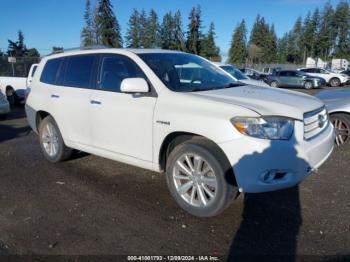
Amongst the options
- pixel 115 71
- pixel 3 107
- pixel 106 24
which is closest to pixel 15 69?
pixel 3 107

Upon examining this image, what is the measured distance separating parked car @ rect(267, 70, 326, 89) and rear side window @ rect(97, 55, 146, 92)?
26.4m

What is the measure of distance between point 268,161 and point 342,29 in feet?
315

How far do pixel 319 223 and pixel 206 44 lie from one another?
3182 inches

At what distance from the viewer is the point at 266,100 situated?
391 centimetres

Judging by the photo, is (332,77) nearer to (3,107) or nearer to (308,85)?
(308,85)

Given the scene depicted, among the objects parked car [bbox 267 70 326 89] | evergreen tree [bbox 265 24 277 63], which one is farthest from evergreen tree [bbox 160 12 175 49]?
parked car [bbox 267 70 326 89]

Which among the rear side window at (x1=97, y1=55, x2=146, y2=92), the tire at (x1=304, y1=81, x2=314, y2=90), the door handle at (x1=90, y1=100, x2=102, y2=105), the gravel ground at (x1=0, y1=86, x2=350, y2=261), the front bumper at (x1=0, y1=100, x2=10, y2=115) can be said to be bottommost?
the gravel ground at (x1=0, y1=86, x2=350, y2=261)

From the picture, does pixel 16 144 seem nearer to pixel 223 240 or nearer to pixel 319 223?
pixel 223 240

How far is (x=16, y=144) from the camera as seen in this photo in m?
7.75

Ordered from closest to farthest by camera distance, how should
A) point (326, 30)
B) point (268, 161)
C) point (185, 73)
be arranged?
point (268, 161) < point (185, 73) < point (326, 30)

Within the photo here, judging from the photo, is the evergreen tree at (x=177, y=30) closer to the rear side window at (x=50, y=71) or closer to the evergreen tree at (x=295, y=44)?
the evergreen tree at (x=295, y=44)

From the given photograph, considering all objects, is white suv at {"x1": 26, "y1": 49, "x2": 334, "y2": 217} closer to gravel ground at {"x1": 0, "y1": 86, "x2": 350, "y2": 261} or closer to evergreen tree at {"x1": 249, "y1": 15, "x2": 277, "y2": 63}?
gravel ground at {"x1": 0, "y1": 86, "x2": 350, "y2": 261}

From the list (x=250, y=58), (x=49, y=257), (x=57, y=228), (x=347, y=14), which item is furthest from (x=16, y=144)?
(x=347, y=14)

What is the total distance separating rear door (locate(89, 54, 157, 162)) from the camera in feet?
14.2
